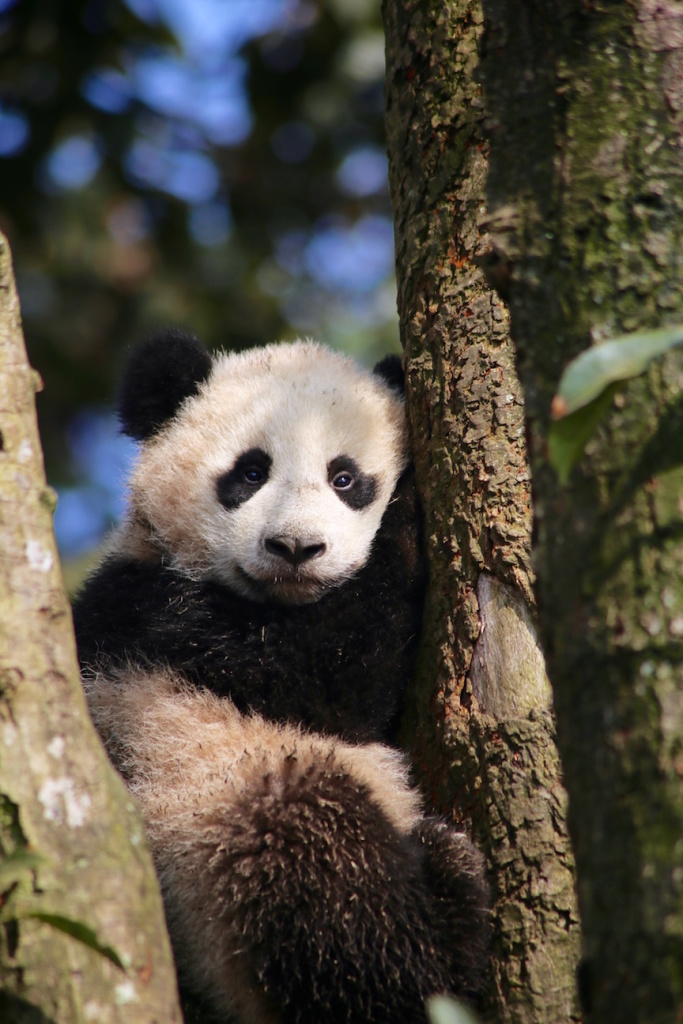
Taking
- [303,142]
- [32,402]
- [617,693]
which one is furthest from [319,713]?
[303,142]

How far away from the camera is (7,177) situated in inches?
278

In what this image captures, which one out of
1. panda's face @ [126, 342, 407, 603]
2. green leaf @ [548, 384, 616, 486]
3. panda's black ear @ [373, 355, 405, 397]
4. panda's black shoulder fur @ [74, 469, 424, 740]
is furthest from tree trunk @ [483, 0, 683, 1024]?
panda's black ear @ [373, 355, 405, 397]

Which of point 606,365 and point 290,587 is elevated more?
point 290,587

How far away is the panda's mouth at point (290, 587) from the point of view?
361 centimetres

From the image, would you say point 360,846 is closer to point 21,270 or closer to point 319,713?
point 319,713

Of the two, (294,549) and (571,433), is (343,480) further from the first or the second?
(571,433)

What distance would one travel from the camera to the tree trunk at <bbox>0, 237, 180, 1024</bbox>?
5.95 feet

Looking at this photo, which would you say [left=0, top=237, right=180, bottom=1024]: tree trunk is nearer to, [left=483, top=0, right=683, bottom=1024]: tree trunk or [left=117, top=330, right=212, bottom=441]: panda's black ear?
[left=483, top=0, right=683, bottom=1024]: tree trunk

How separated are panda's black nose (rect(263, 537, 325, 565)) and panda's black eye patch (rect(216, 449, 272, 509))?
1.12 ft

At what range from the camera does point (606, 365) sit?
5.19ft

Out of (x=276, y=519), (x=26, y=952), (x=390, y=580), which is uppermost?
(x=276, y=519)

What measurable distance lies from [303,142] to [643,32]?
6.66 m

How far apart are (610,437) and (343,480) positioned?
216 cm

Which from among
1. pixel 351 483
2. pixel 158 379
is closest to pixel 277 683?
pixel 351 483
